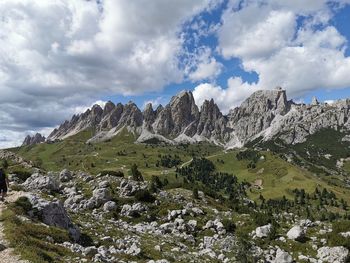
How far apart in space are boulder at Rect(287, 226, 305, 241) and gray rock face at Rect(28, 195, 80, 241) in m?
35.0

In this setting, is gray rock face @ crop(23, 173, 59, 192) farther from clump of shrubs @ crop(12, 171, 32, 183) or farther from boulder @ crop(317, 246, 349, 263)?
boulder @ crop(317, 246, 349, 263)

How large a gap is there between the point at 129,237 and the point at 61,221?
1071 cm

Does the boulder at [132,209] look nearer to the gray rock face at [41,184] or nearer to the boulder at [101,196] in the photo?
the boulder at [101,196]

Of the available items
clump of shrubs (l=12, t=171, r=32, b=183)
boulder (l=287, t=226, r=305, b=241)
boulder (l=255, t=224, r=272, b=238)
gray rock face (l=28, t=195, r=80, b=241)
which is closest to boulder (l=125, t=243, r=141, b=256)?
gray rock face (l=28, t=195, r=80, b=241)

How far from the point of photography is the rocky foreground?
145 feet

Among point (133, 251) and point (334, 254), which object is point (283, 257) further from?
point (133, 251)

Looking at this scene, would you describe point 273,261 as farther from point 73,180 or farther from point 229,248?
point 73,180

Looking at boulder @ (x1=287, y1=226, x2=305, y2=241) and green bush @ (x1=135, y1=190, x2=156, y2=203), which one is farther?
green bush @ (x1=135, y1=190, x2=156, y2=203)

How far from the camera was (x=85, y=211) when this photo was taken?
2768 inches

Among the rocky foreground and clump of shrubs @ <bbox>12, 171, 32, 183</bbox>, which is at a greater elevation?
clump of shrubs @ <bbox>12, 171, 32, 183</bbox>

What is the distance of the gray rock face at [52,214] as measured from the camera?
43969 mm

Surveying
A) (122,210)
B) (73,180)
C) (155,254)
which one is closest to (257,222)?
(122,210)

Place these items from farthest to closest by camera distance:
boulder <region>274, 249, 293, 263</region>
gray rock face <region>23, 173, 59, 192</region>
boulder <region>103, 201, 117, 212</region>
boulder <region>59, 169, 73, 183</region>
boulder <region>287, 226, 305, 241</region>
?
1. boulder <region>59, 169, 73, 183</region>
2. gray rock face <region>23, 173, 59, 192</region>
3. boulder <region>103, 201, 117, 212</region>
4. boulder <region>287, 226, 305, 241</region>
5. boulder <region>274, 249, 293, 263</region>

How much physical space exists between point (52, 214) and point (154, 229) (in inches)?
871
